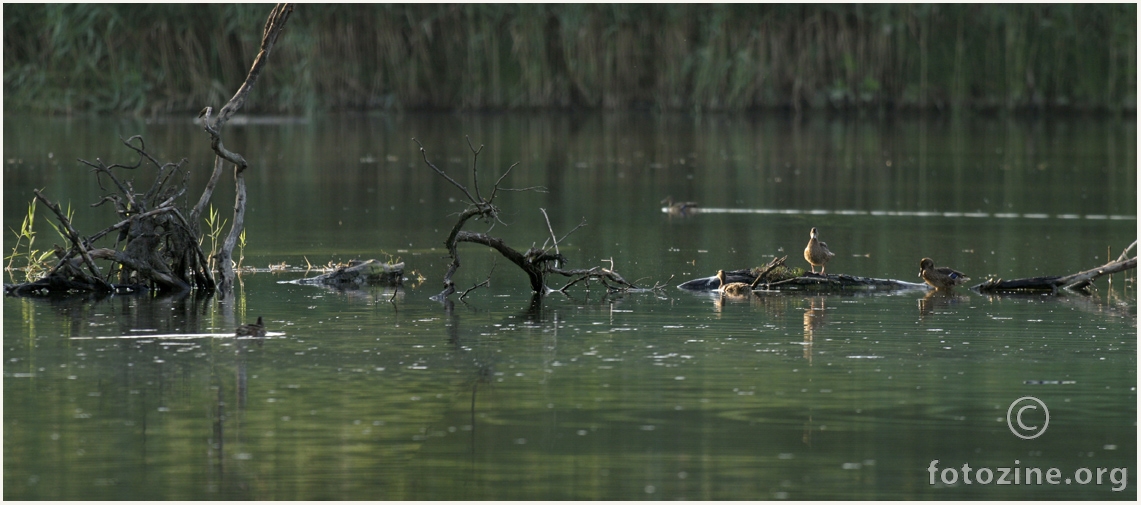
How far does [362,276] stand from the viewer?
12.2 meters

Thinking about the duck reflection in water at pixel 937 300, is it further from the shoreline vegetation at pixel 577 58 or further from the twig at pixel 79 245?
the shoreline vegetation at pixel 577 58

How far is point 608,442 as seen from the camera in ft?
23.8

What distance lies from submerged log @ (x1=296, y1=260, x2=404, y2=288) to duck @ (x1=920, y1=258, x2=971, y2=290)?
340cm

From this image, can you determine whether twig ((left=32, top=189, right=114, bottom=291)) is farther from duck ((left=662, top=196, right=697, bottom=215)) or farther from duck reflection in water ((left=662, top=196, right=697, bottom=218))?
duck ((left=662, top=196, right=697, bottom=215))

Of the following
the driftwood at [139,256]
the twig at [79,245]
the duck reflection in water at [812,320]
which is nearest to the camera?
the duck reflection in water at [812,320]

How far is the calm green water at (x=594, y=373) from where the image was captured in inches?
267

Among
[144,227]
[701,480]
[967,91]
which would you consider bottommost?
[701,480]

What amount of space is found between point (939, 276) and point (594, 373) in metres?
4.03

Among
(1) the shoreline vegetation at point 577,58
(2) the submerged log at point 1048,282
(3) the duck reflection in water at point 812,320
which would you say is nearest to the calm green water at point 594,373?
(3) the duck reflection in water at point 812,320

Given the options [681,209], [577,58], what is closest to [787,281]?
[681,209]

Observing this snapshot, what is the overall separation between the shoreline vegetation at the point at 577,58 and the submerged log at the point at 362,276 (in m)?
20.6

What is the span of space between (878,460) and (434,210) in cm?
1134

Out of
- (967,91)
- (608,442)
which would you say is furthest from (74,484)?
(967,91)

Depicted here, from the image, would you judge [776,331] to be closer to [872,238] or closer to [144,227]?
[144,227]
